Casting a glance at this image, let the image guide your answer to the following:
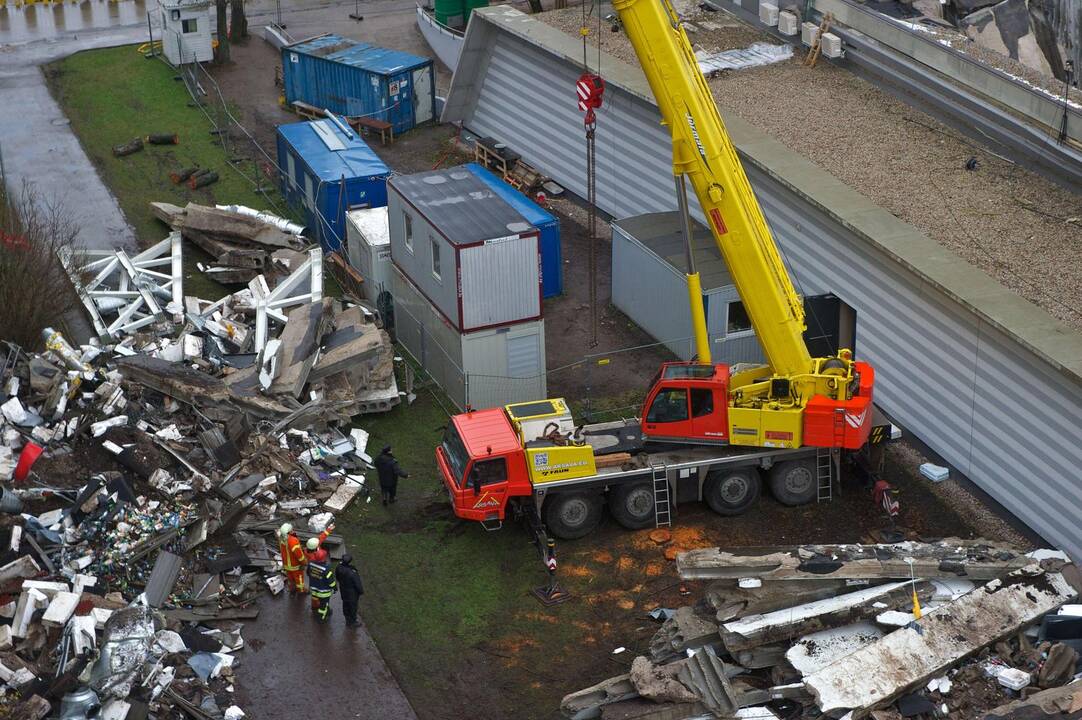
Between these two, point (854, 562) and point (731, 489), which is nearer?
point (854, 562)

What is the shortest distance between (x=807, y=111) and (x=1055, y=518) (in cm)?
1310

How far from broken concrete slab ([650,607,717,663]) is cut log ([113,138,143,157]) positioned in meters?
27.0

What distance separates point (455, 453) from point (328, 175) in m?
12.6

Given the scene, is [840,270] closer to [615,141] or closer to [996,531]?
[996,531]

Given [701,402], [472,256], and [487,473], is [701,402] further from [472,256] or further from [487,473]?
[472,256]

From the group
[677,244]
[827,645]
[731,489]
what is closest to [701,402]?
[731,489]

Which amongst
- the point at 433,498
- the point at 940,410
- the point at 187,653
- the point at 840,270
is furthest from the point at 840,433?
the point at 187,653

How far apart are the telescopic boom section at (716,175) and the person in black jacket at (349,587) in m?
7.86

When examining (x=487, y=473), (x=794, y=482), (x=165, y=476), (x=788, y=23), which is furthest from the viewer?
(x=788, y=23)

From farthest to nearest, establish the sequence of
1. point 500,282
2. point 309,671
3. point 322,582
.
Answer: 1. point 500,282
2. point 322,582
3. point 309,671

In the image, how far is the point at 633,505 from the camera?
74.8ft

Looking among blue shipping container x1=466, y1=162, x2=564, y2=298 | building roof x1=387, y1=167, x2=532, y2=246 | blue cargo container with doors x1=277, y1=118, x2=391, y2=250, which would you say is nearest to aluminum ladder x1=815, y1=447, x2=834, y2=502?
building roof x1=387, y1=167, x2=532, y2=246

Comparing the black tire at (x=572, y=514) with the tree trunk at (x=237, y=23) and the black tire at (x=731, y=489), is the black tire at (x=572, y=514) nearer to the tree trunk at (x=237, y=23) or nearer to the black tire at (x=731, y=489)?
the black tire at (x=731, y=489)

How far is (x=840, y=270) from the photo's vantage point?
26.5 meters
